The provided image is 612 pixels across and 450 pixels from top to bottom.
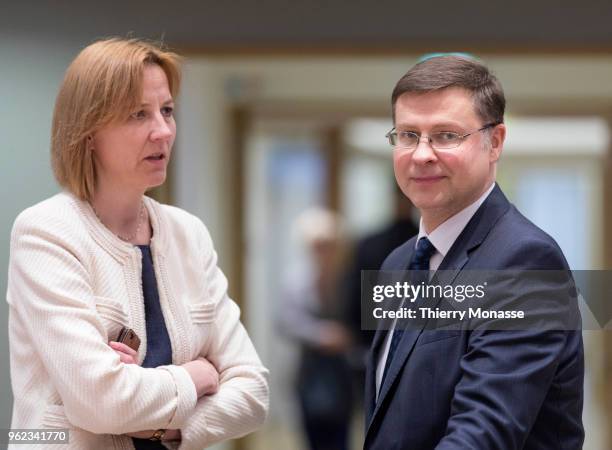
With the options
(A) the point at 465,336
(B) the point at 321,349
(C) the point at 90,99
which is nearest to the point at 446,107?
(A) the point at 465,336

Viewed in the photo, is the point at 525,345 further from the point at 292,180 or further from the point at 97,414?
the point at 292,180

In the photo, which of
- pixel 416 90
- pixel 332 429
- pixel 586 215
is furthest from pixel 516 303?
pixel 586 215

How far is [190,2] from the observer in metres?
4.15

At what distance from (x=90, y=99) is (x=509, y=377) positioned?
107cm

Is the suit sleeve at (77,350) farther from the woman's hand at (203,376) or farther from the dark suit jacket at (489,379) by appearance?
the dark suit jacket at (489,379)

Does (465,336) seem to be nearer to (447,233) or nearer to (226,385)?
(447,233)

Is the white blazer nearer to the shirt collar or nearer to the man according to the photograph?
the man

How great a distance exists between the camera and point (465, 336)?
6.44ft

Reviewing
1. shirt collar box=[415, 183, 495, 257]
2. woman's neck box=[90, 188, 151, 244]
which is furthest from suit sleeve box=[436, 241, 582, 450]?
woman's neck box=[90, 188, 151, 244]

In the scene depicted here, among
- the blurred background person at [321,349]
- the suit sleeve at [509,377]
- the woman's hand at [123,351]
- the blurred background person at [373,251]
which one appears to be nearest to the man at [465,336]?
the suit sleeve at [509,377]

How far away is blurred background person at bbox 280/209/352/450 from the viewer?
5.83m

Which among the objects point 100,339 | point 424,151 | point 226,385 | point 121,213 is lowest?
point 226,385

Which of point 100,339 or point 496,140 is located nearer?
point 100,339

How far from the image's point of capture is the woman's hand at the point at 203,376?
215cm
